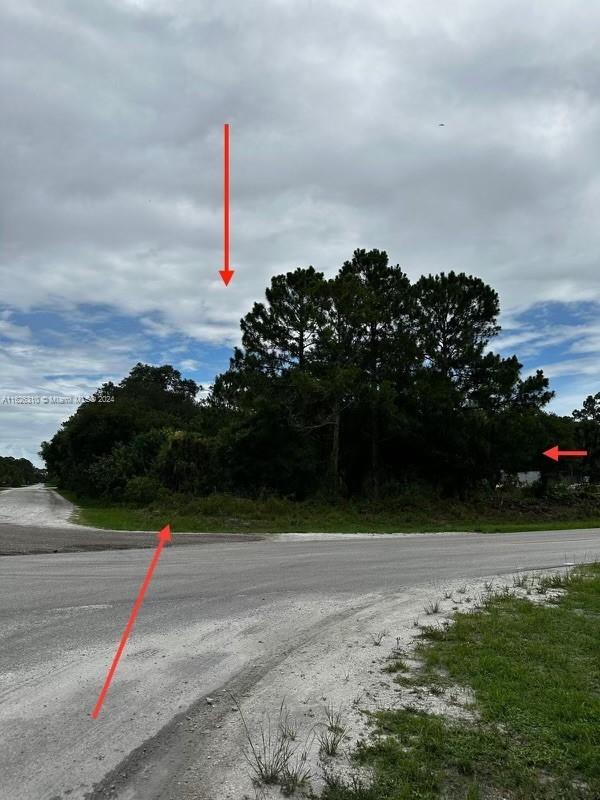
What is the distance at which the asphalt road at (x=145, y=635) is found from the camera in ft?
13.6

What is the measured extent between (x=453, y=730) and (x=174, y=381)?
95484 mm

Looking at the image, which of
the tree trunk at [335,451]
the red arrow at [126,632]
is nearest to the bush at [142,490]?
the tree trunk at [335,451]

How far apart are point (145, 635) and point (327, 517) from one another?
21.9m

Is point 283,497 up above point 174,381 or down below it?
below

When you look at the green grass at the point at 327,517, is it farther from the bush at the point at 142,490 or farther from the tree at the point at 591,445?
the tree at the point at 591,445

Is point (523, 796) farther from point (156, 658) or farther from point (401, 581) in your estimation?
point (401, 581)

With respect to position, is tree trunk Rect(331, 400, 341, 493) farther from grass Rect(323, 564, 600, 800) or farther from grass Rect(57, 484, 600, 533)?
grass Rect(323, 564, 600, 800)

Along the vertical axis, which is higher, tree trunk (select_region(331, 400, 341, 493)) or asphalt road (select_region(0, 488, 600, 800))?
tree trunk (select_region(331, 400, 341, 493))

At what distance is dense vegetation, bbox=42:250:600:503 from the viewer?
1262 inches

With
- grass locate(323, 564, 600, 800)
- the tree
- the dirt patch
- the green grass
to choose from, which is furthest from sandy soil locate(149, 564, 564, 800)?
the tree

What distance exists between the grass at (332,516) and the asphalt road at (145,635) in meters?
10.0

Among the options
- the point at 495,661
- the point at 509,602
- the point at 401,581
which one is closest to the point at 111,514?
the point at 401,581

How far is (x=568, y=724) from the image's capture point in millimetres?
4445

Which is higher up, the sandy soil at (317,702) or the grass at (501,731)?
the grass at (501,731)
